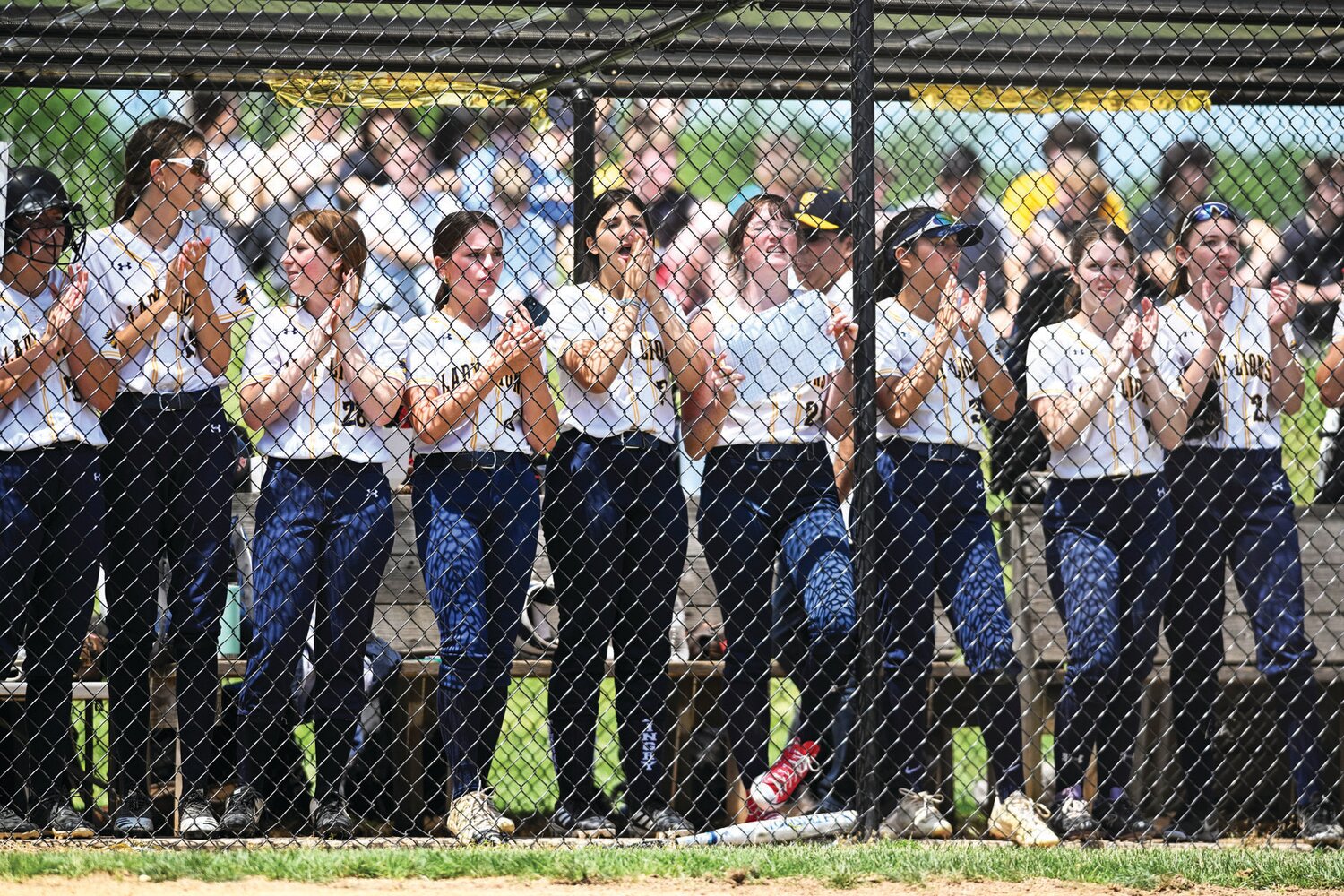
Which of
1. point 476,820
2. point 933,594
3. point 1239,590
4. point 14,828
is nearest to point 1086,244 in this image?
point 1239,590

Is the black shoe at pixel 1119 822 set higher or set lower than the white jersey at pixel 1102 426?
lower

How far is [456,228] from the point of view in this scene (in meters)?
4.62

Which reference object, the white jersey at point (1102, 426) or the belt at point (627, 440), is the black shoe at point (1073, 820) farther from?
Answer: the belt at point (627, 440)

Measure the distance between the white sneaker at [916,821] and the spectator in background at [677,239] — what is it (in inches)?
68.9

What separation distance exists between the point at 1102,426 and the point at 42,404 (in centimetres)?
332

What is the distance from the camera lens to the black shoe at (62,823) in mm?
4273

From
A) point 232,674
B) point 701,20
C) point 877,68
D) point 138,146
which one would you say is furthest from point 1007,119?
point 232,674

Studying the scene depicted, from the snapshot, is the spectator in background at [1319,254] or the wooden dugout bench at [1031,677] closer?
the wooden dugout bench at [1031,677]

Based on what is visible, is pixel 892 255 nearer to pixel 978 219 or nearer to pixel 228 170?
pixel 978 219

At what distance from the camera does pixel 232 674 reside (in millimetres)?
4637

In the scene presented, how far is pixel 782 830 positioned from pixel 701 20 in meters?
2.37

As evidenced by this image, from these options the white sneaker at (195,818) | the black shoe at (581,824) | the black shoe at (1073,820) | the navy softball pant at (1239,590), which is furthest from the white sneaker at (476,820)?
the navy softball pant at (1239,590)

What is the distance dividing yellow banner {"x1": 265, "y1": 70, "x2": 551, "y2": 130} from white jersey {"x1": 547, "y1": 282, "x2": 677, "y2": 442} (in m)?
0.64

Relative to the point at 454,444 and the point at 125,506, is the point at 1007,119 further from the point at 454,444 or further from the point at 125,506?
the point at 125,506
